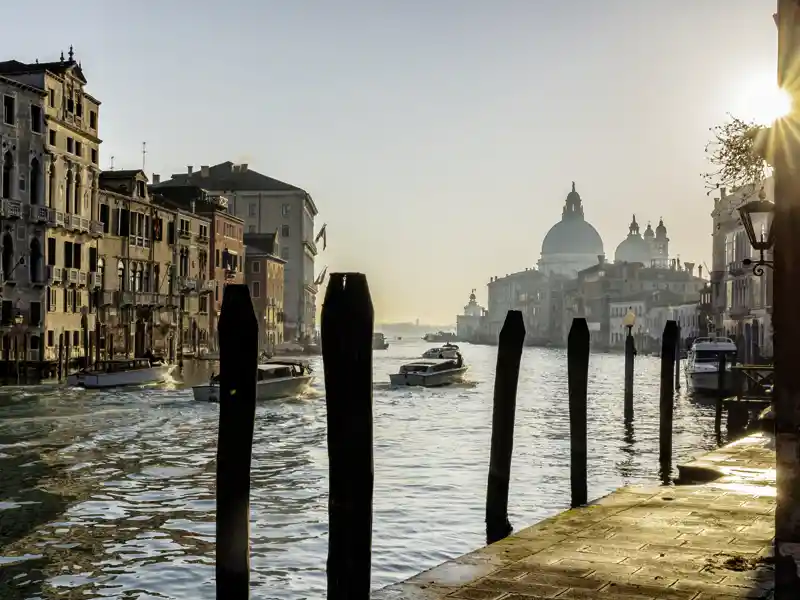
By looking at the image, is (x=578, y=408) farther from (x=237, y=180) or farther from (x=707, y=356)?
(x=237, y=180)

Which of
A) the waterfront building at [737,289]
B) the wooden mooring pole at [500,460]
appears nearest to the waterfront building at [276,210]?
the waterfront building at [737,289]

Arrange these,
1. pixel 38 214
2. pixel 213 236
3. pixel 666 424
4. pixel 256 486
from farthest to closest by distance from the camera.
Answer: pixel 213 236 → pixel 38 214 → pixel 666 424 → pixel 256 486

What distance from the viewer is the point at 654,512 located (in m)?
8.04

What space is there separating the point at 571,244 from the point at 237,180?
10736 cm

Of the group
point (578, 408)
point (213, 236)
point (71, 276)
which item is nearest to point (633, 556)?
point (578, 408)

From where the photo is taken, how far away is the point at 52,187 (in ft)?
127

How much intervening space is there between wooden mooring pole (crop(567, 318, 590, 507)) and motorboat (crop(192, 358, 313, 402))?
1775cm

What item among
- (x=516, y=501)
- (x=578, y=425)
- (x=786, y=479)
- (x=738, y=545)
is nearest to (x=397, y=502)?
(x=516, y=501)

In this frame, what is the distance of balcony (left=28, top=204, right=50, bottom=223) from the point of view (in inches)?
1462

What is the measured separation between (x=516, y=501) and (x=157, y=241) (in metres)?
39.6

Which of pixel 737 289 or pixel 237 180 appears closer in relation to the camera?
pixel 737 289

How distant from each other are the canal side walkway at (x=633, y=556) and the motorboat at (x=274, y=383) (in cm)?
2172

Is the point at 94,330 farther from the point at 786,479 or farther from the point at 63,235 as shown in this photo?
the point at 786,479

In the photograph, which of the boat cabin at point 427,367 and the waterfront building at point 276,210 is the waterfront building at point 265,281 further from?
the boat cabin at point 427,367
